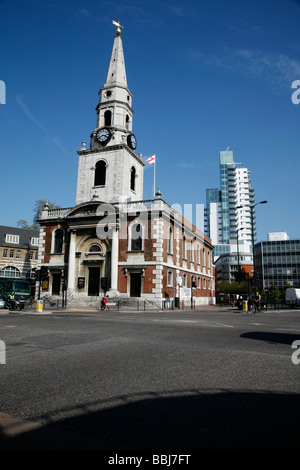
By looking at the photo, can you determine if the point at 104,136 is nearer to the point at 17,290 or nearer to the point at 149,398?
the point at 17,290

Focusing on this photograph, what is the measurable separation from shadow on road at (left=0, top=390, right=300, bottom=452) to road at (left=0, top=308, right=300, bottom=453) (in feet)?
0.03

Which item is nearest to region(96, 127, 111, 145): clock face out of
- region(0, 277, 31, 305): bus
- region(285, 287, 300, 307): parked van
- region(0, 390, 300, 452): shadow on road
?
region(0, 277, 31, 305): bus

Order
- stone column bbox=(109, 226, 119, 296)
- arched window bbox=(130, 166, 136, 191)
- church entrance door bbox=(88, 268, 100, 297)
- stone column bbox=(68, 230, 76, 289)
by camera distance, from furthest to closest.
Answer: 1. arched window bbox=(130, 166, 136, 191)
2. church entrance door bbox=(88, 268, 100, 297)
3. stone column bbox=(68, 230, 76, 289)
4. stone column bbox=(109, 226, 119, 296)

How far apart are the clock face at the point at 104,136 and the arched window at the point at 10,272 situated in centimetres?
2944

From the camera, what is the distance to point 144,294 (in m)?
31.8

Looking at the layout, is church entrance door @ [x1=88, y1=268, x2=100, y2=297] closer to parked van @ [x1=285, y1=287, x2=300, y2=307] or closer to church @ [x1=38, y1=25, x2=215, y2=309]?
church @ [x1=38, y1=25, x2=215, y2=309]

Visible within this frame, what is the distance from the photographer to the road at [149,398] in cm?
318

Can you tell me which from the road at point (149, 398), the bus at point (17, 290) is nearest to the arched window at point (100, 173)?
the bus at point (17, 290)

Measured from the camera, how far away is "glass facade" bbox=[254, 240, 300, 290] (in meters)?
106

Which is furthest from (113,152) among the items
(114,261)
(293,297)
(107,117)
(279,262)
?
(279,262)

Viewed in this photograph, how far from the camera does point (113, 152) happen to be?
37.8 meters

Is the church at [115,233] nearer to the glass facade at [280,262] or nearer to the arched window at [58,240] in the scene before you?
the arched window at [58,240]

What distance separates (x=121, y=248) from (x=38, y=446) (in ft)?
100

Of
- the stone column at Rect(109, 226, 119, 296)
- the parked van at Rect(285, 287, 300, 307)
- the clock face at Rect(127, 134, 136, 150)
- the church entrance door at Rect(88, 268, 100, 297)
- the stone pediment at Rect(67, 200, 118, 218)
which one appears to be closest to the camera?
the stone column at Rect(109, 226, 119, 296)
